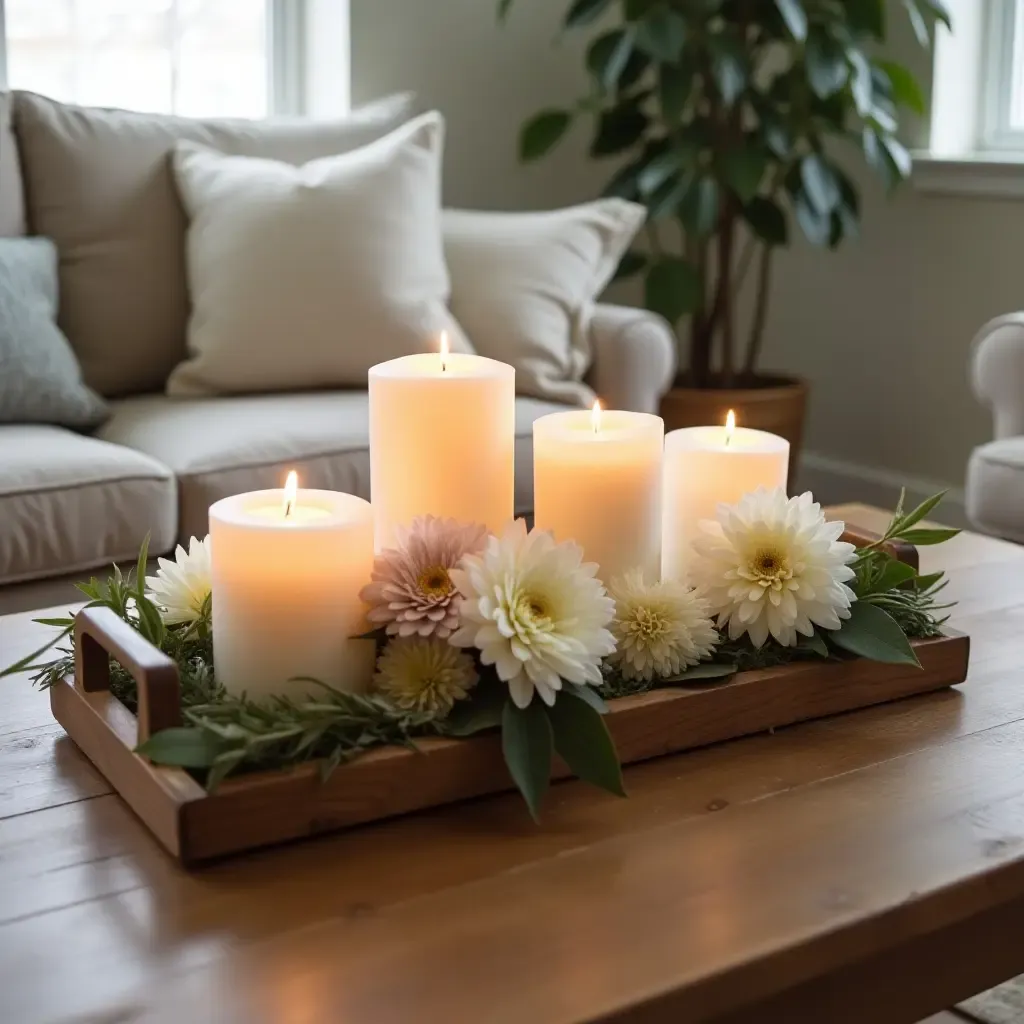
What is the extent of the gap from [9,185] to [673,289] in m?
1.32

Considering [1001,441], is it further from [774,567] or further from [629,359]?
[774,567]

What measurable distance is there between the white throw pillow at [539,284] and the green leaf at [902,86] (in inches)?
27.4

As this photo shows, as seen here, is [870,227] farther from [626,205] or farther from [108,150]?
[108,150]

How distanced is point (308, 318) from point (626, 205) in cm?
66

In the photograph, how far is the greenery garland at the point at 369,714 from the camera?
0.91 m

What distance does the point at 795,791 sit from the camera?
99 centimetres

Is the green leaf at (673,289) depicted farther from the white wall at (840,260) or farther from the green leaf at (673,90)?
the white wall at (840,260)

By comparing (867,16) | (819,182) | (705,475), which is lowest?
(705,475)

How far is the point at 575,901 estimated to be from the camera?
0.83m

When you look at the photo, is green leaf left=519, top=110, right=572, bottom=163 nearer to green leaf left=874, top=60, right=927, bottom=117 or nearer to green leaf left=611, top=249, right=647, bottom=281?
green leaf left=611, top=249, right=647, bottom=281

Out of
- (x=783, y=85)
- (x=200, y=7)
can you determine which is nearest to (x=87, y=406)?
(x=200, y=7)

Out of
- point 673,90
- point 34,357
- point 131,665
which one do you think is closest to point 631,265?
point 673,90

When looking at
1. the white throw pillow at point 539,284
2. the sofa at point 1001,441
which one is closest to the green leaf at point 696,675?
the sofa at point 1001,441

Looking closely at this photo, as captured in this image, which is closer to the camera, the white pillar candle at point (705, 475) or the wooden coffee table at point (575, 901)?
the wooden coffee table at point (575, 901)
